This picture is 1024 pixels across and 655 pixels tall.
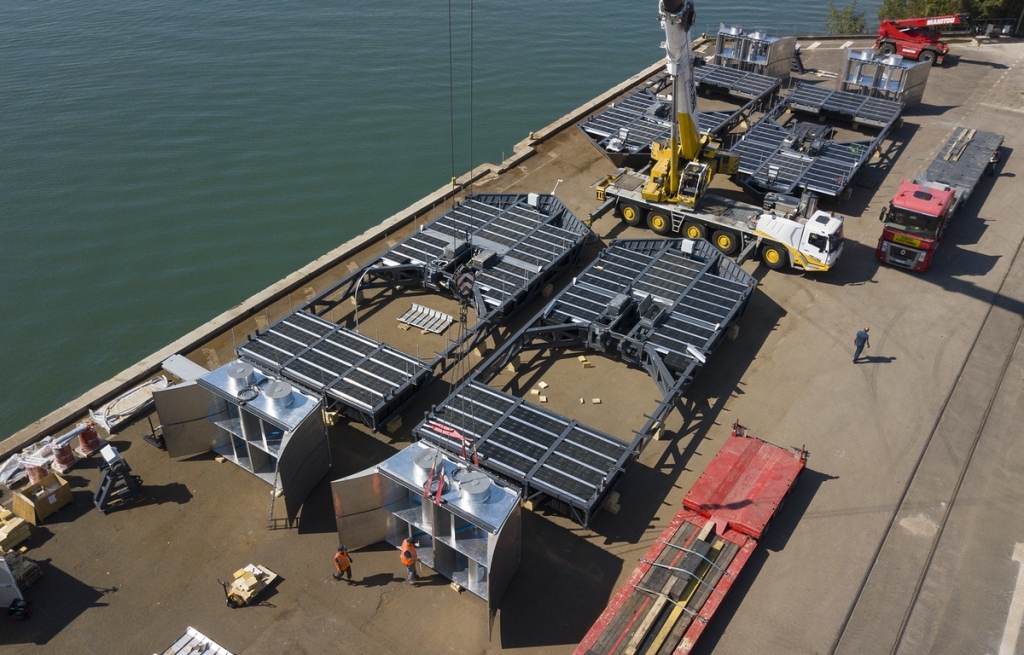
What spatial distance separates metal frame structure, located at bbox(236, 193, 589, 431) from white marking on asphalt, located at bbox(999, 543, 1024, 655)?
15.9 meters

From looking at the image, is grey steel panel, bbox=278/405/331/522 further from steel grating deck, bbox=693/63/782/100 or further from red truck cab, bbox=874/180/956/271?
steel grating deck, bbox=693/63/782/100

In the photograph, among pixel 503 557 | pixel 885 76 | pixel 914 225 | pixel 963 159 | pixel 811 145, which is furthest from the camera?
pixel 885 76

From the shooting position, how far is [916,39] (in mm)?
48875

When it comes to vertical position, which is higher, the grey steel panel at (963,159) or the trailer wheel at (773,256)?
the grey steel panel at (963,159)

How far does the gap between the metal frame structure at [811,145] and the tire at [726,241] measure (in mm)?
3981

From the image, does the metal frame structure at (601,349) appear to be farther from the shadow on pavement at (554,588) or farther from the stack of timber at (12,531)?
the stack of timber at (12,531)

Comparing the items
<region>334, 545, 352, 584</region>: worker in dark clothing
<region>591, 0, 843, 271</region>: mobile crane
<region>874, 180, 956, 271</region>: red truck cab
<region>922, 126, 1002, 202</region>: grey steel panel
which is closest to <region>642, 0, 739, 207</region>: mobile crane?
<region>591, 0, 843, 271</region>: mobile crane

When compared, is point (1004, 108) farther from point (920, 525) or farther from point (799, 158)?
point (920, 525)

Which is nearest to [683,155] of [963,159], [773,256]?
[773,256]

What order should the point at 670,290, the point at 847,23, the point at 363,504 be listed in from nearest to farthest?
1. the point at 363,504
2. the point at 670,290
3. the point at 847,23

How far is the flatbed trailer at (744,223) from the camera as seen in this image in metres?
30.5

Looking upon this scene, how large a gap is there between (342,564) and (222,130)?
106 ft

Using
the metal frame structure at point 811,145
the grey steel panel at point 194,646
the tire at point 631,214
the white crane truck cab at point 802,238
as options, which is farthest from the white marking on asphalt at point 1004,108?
the grey steel panel at point 194,646

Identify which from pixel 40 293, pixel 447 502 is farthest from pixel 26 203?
pixel 447 502
